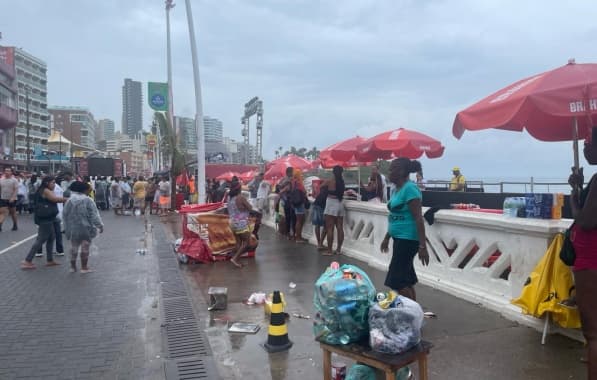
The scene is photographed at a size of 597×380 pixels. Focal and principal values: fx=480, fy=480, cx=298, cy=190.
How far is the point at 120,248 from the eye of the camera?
39.2 feet

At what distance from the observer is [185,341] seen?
509 centimetres

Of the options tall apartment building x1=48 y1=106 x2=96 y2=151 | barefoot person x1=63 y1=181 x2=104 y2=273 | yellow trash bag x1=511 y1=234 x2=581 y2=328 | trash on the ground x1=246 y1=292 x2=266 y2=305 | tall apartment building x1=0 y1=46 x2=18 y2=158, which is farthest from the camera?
tall apartment building x1=48 y1=106 x2=96 y2=151

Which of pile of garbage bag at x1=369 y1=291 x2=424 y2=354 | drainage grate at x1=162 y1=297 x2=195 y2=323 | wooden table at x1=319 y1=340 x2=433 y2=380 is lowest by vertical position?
drainage grate at x1=162 y1=297 x2=195 y2=323

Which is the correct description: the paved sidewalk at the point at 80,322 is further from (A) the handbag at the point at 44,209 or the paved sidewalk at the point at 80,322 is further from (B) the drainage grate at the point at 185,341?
(A) the handbag at the point at 44,209

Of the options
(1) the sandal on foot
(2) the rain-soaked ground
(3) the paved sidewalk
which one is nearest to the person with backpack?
(3) the paved sidewalk

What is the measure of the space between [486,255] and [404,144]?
5.33 metres

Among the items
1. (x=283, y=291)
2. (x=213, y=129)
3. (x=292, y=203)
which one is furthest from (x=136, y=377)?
(x=213, y=129)

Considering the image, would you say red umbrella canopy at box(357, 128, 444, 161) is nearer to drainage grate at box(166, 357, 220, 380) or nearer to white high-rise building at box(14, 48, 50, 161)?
drainage grate at box(166, 357, 220, 380)

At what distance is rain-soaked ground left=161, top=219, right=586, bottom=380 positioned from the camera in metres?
4.07

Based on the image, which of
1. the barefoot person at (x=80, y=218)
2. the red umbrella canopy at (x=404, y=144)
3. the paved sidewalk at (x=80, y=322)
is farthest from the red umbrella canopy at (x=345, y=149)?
the barefoot person at (x=80, y=218)

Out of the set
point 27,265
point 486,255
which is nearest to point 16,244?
point 27,265

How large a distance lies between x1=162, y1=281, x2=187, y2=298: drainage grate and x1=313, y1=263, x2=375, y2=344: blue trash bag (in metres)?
4.28

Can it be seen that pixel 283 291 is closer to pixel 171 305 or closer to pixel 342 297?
pixel 171 305

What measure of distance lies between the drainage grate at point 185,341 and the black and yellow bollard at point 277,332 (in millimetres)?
621
